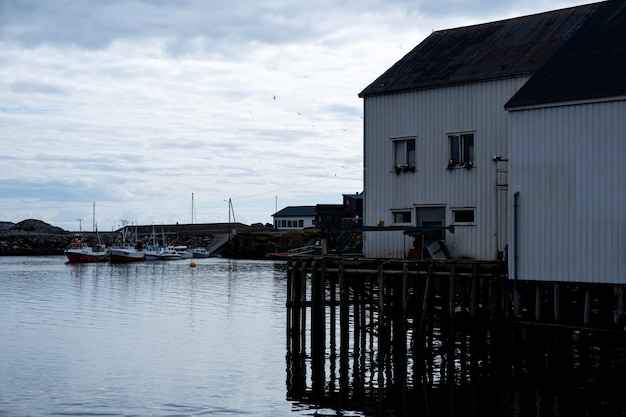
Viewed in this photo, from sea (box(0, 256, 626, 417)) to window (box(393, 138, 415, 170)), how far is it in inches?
370

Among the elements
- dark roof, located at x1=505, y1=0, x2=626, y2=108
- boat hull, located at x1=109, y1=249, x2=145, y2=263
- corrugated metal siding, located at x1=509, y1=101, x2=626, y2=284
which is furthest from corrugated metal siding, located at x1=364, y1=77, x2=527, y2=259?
boat hull, located at x1=109, y1=249, x2=145, y2=263

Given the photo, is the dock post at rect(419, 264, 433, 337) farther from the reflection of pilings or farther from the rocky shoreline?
the rocky shoreline

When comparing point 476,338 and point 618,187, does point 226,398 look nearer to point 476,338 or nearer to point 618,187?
point 476,338

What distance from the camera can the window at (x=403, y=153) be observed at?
36.2 m

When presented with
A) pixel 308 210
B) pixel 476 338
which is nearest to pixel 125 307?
pixel 476 338

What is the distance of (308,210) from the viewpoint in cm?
16225

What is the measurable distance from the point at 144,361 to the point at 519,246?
16.5 m

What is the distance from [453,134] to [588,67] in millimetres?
6882

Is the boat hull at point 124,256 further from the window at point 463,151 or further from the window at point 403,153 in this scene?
the window at point 463,151

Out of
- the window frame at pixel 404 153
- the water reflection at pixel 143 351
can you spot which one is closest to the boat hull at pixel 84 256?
the water reflection at pixel 143 351

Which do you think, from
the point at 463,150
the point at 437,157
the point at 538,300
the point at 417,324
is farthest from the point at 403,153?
the point at 538,300

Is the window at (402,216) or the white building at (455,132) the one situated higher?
the white building at (455,132)

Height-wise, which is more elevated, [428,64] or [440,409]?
[428,64]

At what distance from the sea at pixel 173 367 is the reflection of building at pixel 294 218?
9237 centimetres
